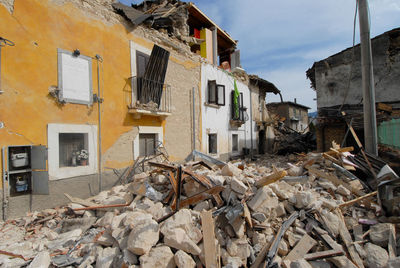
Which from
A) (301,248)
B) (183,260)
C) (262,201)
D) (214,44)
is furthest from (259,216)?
(214,44)

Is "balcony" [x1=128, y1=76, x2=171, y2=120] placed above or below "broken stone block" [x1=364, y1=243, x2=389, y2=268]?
above

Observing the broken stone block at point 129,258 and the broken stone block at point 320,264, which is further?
the broken stone block at point 320,264

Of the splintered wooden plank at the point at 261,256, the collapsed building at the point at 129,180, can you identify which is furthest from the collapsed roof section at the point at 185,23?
the splintered wooden plank at the point at 261,256

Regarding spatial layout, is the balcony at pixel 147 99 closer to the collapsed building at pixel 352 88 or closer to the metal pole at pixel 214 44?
the metal pole at pixel 214 44

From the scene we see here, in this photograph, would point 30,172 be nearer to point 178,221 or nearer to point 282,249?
point 178,221

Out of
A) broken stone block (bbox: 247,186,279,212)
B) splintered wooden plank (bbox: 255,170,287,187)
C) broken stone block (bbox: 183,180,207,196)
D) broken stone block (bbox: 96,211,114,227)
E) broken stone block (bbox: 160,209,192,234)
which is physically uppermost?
splintered wooden plank (bbox: 255,170,287,187)

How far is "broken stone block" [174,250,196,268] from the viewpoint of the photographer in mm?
2912

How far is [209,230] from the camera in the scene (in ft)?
10.7

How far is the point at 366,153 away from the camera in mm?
6281

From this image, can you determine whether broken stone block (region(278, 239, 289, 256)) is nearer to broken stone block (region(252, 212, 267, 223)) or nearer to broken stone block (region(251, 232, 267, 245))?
broken stone block (region(251, 232, 267, 245))

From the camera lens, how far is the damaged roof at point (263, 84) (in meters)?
15.7

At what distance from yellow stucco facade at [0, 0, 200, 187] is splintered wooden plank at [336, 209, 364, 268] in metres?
6.16

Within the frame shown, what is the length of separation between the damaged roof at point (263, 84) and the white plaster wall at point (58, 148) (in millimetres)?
12547

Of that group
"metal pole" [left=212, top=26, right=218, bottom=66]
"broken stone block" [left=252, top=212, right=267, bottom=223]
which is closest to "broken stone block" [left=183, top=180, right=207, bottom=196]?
"broken stone block" [left=252, top=212, right=267, bottom=223]
